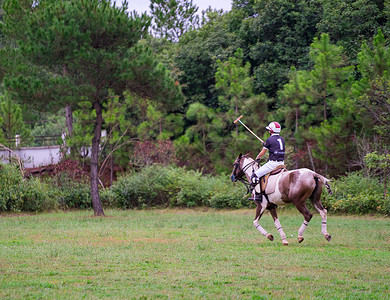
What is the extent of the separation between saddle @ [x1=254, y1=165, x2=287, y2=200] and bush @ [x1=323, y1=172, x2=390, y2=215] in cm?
945

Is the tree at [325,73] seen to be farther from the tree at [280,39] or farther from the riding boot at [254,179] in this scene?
the riding boot at [254,179]

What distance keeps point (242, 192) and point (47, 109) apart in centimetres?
1065

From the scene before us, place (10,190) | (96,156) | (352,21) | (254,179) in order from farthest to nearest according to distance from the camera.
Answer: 1. (352,21)
2. (10,190)
3. (96,156)
4. (254,179)

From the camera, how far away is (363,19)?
3116cm

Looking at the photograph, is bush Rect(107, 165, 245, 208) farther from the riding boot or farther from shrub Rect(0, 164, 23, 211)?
the riding boot

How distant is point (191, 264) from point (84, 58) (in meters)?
13.5

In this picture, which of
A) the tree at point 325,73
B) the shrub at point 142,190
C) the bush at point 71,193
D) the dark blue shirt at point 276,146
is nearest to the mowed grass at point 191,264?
the dark blue shirt at point 276,146

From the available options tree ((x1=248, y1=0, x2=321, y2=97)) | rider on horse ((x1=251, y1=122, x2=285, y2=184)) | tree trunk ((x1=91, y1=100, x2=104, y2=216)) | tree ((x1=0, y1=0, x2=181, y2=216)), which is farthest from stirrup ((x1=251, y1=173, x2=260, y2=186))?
tree ((x1=248, y1=0, x2=321, y2=97))

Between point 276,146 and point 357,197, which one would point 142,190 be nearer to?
point 357,197

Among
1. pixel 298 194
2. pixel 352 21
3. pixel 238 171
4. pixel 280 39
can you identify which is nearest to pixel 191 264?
pixel 298 194

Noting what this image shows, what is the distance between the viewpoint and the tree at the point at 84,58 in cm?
2052

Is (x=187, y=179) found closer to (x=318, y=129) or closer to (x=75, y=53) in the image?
(x=318, y=129)

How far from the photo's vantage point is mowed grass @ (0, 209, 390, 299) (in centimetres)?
757

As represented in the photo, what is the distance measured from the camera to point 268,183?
43.2ft
